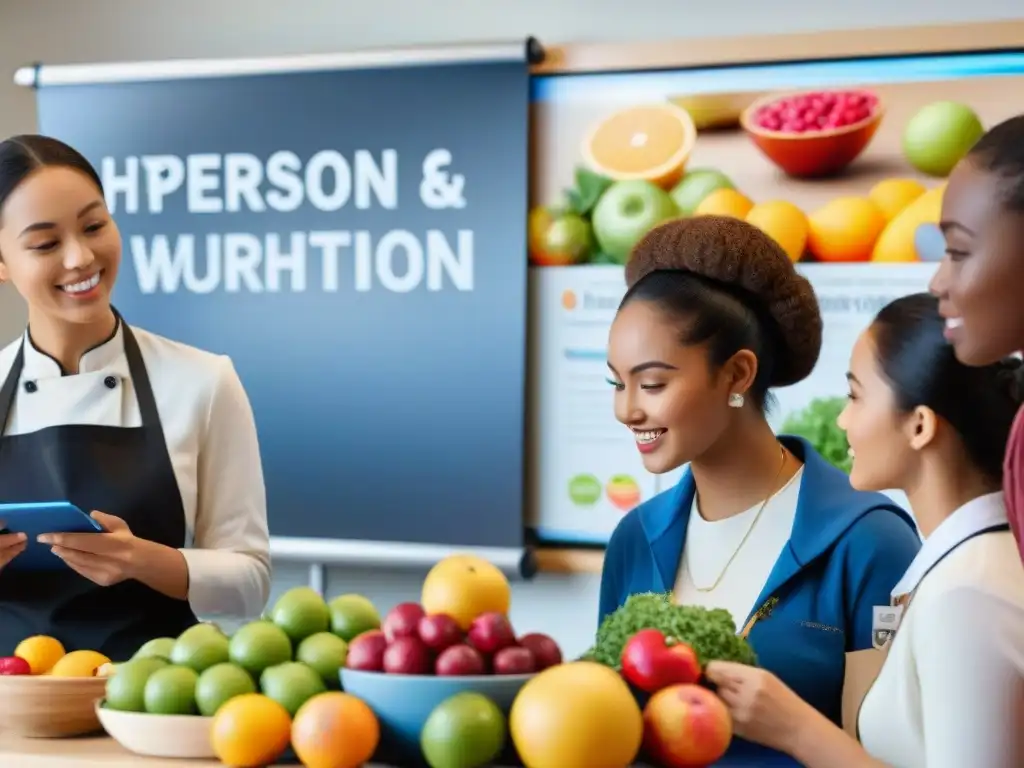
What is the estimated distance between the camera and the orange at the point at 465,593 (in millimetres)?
1236

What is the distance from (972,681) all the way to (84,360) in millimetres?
1439

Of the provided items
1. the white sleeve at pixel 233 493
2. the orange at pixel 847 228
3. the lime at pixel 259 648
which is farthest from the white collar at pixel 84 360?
the orange at pixel 847 228

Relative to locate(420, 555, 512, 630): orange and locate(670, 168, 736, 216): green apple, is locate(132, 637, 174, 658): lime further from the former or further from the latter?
locate(670, 168, 736, 216): green apple

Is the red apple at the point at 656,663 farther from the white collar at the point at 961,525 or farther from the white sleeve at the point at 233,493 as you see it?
the white sleeve at the point at 233,493

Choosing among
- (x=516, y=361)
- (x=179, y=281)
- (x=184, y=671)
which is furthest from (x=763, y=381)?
(x=179, y=281)

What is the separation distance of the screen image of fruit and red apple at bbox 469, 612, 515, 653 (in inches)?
86.2

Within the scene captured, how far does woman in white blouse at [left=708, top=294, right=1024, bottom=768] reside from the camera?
1113 mm

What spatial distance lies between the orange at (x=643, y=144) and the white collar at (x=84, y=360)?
5.88 feet

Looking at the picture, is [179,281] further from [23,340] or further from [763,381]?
[763,381]

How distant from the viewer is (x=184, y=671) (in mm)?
1278

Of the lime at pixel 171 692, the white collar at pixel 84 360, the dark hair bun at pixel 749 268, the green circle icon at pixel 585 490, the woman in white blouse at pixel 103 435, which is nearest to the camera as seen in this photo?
the lime at pixel 171 692

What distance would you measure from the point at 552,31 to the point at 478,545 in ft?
4.84

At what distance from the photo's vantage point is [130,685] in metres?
1.29

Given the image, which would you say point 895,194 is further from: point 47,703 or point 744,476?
point 47,703
